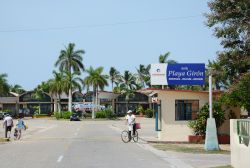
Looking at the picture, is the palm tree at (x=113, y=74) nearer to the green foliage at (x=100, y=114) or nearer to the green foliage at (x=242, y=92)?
the green foliage at (x=100, y=114)

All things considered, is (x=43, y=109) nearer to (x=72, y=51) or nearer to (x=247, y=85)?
(x=72, y=51)

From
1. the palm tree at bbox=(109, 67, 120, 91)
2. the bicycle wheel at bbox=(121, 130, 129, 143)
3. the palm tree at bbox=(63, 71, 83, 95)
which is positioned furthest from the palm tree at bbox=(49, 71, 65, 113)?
the bicycle wheel at bbox=(121, 130, 129, 143)

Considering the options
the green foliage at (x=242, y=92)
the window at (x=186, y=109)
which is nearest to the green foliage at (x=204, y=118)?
the window at (x=186, y=109)

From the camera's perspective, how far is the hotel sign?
96.1 ft

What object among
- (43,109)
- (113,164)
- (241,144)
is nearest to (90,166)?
(113,164)

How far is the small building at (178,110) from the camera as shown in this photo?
29734 millimetres

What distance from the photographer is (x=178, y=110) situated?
98.5 ft

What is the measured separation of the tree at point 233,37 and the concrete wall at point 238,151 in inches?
208

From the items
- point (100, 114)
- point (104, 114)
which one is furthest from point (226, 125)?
point (100, 114)

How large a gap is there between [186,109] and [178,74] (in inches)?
84.8

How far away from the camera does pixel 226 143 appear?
28547 millimetres

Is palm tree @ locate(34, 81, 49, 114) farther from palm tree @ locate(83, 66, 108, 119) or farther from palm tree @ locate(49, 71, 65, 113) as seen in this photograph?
palm tree @ locate(83, 66, 108, 119)

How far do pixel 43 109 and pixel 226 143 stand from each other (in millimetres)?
98011

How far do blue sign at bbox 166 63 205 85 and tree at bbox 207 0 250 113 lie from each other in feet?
20.4
